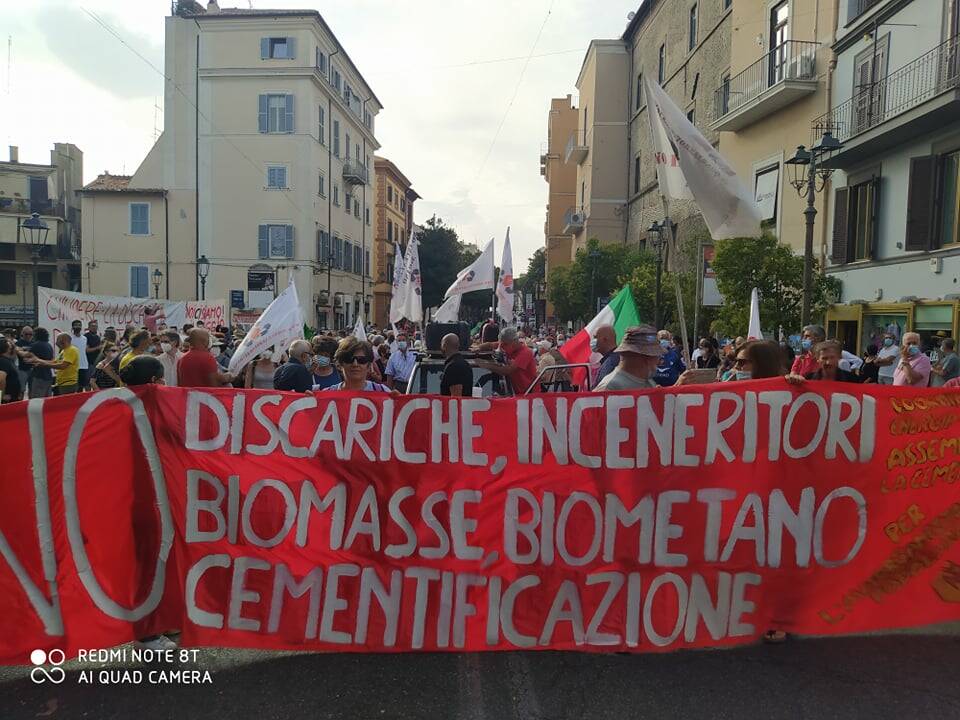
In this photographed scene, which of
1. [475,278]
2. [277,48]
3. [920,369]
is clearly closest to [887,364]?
[920,369]

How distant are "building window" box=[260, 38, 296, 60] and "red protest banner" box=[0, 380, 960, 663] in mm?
44904

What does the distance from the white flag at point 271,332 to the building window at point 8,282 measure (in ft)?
178

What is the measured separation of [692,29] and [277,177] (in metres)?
23.6

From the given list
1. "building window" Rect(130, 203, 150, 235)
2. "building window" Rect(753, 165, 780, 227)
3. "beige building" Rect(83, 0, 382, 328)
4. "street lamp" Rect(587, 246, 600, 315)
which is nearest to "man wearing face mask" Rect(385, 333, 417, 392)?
"building window" Rect(753, 165, 780, 227)

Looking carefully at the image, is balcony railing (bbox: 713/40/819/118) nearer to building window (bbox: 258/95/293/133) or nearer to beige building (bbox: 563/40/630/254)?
beige building (bbox: 563/40/630/254)

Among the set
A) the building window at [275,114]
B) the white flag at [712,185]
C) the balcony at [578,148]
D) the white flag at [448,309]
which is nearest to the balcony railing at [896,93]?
the white flag at [712,185]

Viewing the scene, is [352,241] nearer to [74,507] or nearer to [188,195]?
[188,195]

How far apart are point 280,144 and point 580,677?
→ 4500cm

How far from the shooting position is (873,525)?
4.34 meters

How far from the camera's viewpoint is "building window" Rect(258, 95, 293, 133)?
44906 mm

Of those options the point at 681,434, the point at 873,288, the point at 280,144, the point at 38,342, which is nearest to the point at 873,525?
the point at 681,434

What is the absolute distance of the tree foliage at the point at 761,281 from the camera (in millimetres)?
17316

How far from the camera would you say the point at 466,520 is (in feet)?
13.8

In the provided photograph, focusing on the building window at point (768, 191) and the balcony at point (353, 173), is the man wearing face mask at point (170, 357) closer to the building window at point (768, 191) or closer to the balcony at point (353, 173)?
the building window at point (768, 191)
